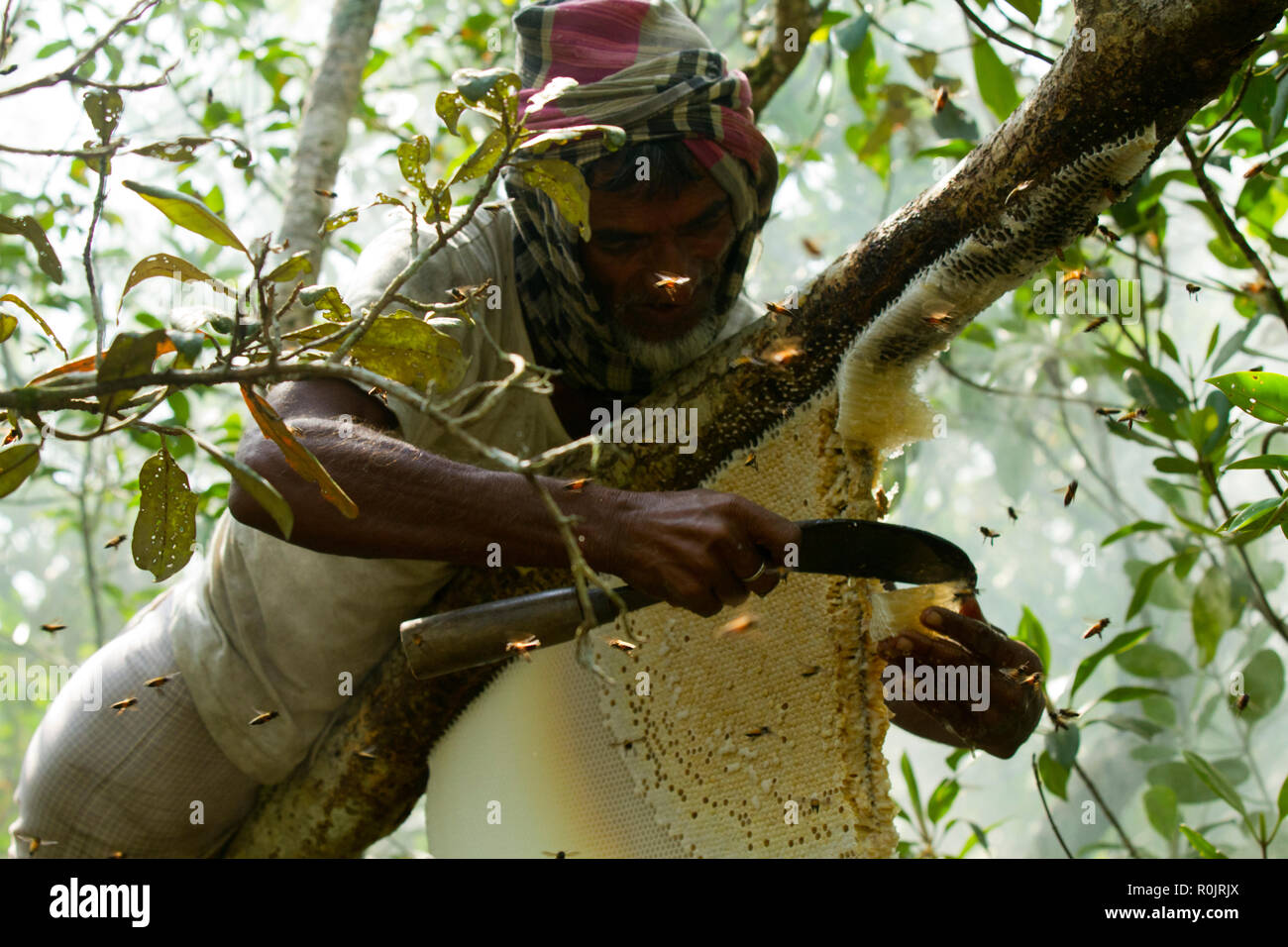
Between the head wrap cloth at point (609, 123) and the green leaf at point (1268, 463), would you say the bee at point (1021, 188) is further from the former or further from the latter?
the head wrap cloth at point (609, 123)

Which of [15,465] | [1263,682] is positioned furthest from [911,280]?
[1263,682]

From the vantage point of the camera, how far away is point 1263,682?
2867 mm

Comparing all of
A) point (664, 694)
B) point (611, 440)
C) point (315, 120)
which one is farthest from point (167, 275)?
point (315, 120)

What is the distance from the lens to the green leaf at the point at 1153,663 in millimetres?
2883

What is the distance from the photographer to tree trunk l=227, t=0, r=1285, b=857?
1.29 meters

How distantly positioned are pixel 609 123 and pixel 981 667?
1122 mm

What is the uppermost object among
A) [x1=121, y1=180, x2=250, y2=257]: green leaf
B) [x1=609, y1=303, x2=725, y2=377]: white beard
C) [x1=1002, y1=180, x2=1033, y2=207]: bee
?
[x1=609, y1=303, x2=725, y2=377]: white beard

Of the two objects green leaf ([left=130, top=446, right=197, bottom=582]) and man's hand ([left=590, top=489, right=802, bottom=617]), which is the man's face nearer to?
man's hand ([left=590, top=489, right=802, bottom=617])

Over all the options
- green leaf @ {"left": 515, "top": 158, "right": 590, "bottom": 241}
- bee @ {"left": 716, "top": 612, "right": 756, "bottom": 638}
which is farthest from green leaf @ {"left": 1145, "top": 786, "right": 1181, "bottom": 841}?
green leaf @ {"left": 515, "top": 158, "right": 590, "bottom": 241}

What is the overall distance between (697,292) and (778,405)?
36cm

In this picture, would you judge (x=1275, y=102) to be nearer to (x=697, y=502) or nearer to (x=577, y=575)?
(x=697, y=502)

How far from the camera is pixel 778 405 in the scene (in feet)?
5.58

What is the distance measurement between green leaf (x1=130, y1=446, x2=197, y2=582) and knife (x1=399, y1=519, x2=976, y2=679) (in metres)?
0.30

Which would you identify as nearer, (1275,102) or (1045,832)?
(1275,102)
